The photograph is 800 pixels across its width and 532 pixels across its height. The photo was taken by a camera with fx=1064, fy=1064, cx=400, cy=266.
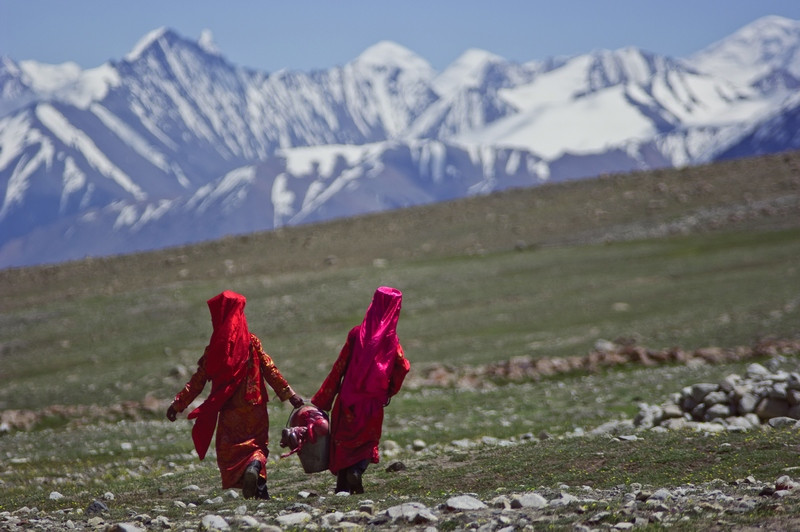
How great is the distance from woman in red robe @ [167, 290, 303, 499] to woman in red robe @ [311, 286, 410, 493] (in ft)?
1.76

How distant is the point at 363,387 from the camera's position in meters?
12.0

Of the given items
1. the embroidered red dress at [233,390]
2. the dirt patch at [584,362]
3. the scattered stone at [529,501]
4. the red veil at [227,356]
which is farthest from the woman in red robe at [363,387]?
the dirt patch at [584,362]

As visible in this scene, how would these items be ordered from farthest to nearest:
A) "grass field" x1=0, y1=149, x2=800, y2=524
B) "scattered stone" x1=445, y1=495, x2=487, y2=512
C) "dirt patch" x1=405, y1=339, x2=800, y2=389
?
"dirt patch" x1=405, y1=339, x2=800, y2=389
"grass field" x1=0, y1=149, x2=800, y2=524
"scattered stone" x1=445, y1=495, x2=487, y2=512

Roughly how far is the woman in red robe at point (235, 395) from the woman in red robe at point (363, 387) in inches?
21.1

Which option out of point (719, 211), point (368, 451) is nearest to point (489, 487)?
point (368, 451)

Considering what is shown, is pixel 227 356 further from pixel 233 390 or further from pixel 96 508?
pixel 96 508

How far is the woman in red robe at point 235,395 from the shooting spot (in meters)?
11.9

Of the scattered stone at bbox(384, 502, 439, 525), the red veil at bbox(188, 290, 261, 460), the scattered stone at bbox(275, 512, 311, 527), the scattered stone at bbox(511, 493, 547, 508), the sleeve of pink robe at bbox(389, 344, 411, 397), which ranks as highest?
the red veil at bbox(188, 290, 261, 460)

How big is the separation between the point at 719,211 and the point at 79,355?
3861cm

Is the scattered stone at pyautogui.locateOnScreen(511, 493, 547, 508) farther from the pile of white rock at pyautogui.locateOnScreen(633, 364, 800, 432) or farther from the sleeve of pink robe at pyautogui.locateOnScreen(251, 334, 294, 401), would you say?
the pile of white rock at pyautogui.locateOnScreen(633, 364, 800, 432)

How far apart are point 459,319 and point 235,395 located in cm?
2639

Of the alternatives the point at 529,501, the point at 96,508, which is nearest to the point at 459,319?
the point at 96,508

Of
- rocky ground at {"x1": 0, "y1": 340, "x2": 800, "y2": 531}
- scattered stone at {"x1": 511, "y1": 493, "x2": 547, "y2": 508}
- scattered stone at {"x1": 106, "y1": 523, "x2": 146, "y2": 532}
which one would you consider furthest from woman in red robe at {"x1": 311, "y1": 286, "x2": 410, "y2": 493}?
scattered stone at {"x1": 106, "y1": 523, "x2": 146, "y2": 532}

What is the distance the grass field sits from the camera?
543 inches
